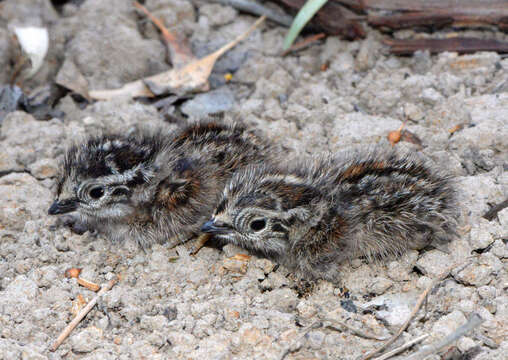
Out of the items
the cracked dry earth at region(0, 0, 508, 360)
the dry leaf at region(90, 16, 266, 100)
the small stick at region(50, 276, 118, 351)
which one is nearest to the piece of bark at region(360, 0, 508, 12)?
the cracked dry earth at region(0, 0, 508, 360)

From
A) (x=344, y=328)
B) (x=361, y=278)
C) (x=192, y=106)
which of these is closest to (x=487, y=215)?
(x=361, y=278)

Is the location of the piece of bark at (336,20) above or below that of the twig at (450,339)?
above

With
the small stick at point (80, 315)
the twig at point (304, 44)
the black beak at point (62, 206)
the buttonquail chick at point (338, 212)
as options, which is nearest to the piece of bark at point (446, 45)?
the twig at point (304, 44)

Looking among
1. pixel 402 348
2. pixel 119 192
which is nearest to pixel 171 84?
pixel 119 192

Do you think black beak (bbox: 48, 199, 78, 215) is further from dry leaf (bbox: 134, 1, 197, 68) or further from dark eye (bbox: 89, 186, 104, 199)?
dry leaf (bbox: 134, 1, 197, 68)

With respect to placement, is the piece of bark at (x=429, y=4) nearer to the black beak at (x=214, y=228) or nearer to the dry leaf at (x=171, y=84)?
the dry leaf at (x=171, y=84)

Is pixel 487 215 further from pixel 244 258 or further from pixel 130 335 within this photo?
pixel 130 335

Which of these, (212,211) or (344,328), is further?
(212,211)
